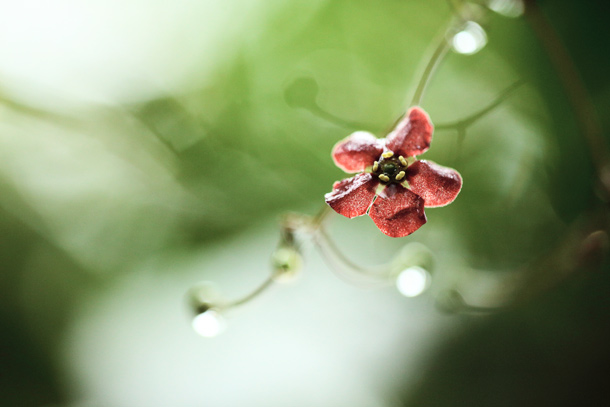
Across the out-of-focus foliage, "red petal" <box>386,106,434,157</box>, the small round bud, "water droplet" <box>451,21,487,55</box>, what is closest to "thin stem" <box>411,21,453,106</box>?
"water droplet" <box>451,21,487,55</box>

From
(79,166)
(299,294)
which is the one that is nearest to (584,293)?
(299,294)

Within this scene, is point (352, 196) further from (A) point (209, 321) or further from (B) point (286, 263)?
(A) point (209, 321)

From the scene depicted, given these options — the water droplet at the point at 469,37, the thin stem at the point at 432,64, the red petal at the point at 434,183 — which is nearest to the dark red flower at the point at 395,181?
the red petal at the point at 434,183

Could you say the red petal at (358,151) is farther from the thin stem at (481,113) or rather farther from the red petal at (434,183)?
the thin stem at (481,113)

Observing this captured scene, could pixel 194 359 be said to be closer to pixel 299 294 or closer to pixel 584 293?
pixel 299 294

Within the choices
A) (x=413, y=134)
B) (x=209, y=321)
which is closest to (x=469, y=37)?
(x=413, y=134)

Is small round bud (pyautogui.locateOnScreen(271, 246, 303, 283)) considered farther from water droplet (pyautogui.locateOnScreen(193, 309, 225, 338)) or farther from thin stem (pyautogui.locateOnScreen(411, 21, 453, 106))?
thin stem (pyautogui.locateOnScreen(411, 21, 453, 106))
